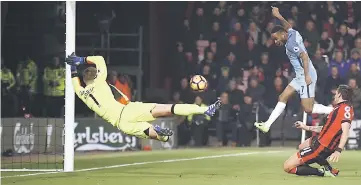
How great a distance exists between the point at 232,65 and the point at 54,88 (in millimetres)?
4735

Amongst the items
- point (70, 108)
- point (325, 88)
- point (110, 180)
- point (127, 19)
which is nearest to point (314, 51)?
point (325, 88)

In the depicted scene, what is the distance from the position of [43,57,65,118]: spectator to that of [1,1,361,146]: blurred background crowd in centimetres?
3

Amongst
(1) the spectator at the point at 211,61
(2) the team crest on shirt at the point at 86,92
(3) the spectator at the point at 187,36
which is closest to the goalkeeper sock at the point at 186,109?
(2) the team crest on shirt at the point at 86,92

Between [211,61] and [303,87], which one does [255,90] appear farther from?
[303,87]

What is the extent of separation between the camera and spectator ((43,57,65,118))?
2400 centimetres

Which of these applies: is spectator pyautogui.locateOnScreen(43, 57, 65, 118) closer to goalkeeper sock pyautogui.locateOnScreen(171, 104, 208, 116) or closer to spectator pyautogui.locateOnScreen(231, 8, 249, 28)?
spectator pyautogui.locateOnScreen(231, 8, 249, 28)

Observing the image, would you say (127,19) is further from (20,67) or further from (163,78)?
(20,67)

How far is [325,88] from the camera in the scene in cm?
2367

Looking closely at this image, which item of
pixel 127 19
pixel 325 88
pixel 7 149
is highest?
pixel 127 19

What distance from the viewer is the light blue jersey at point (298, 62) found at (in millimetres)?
15586

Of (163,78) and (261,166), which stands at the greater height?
(163,78)

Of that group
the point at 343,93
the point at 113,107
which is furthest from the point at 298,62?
the point at 113,107

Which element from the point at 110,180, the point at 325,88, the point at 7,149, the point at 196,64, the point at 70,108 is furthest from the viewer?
the point at 196,64

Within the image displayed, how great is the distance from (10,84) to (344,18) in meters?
9.31
